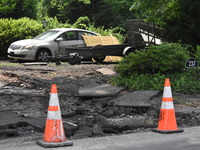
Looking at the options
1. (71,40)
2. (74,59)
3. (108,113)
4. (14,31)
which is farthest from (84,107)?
(14,31)

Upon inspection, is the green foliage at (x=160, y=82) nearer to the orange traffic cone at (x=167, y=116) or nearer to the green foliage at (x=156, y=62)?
the green foliage at (x=156, y=62)

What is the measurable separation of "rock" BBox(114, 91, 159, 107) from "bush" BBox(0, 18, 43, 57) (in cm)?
1483

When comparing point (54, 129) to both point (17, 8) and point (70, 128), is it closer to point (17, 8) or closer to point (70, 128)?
point (70, 128)

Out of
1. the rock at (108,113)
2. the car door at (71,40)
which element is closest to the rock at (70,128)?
the rock at (108,113)

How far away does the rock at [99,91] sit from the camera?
11406 mm

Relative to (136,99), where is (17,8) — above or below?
above

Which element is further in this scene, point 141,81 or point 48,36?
point 48,36

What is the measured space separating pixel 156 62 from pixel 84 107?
3.47m

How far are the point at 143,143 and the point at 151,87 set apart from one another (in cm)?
516

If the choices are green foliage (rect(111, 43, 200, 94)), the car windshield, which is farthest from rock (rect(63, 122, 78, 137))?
the car windshield

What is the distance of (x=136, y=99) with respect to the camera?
1041cm

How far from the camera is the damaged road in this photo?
8.08 meters

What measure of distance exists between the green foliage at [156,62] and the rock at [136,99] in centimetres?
211

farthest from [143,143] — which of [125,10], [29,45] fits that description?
[125,10]
